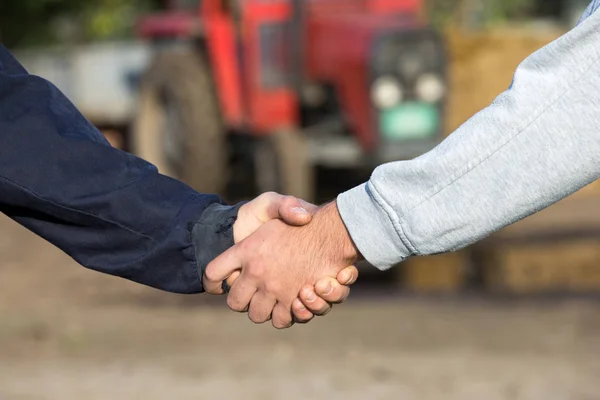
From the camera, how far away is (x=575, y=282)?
26.0ft

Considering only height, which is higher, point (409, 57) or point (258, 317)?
point (409, 57)

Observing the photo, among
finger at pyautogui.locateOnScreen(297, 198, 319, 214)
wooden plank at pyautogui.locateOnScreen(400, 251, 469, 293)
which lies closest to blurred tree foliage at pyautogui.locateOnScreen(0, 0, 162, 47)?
wooden plank at pyautogui.locateOnScreen(400, 251, 469, 293)

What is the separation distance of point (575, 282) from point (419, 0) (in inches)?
106

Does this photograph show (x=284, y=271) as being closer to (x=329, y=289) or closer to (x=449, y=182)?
(x=329, y=289)

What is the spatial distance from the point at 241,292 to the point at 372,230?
0.46 m

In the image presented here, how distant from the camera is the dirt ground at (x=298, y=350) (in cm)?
532

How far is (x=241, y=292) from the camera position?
9.67 feet

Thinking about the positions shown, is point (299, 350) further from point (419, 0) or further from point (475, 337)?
point (419, 0)

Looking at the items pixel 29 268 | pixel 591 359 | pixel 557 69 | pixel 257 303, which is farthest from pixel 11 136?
pixel 29 268

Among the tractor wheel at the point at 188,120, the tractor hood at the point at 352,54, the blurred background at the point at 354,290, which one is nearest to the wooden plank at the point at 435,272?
the blurred background at the point at 354,290

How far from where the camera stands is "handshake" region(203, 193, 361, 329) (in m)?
2.89

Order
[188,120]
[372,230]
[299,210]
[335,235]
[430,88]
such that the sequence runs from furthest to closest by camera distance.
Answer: [188,120], [430,88], [299,210], [335,235], [372,230]

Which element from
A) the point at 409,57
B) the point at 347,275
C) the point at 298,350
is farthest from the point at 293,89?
the point at 347,275

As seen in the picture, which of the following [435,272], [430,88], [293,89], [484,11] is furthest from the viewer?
[484,11]
